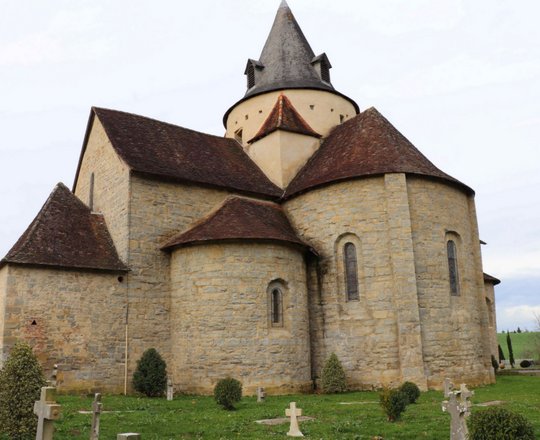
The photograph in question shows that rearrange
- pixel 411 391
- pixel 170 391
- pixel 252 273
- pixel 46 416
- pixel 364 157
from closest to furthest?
pixel 46 416 < pixel 411 391 < pixel 170 391 < pixel 252 273 < pixel 364 157

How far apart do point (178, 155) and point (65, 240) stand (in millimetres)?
5724

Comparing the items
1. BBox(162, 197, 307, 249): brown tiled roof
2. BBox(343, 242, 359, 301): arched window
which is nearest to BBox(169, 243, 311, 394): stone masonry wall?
BBox(162, 197, 307, 249): brown tiled roof

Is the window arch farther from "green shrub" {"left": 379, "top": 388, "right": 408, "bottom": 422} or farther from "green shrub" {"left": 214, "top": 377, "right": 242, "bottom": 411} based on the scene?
"green shrub" {"left": 379, "top": 388, "right": 408, "bottom": 422}

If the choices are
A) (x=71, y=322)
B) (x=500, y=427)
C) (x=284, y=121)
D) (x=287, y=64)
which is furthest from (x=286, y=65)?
(x=500, y=427)

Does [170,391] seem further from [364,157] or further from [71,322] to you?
[364,157]

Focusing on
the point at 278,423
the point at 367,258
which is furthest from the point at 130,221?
the point at 278,423

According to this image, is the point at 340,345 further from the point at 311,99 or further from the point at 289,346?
the point at 311,99

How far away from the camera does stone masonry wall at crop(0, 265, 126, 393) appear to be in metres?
17.2

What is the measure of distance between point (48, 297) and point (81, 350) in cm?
202

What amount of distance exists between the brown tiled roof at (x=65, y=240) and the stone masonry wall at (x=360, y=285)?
7.25 metres

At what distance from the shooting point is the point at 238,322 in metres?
18.1

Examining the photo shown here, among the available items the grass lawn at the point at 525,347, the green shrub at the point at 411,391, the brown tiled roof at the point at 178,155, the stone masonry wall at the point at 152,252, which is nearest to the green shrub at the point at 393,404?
the green shrub at the point at 411,391

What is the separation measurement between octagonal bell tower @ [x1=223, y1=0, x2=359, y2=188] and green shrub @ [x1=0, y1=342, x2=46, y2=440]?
50.8ft

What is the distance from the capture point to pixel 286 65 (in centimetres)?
2727
